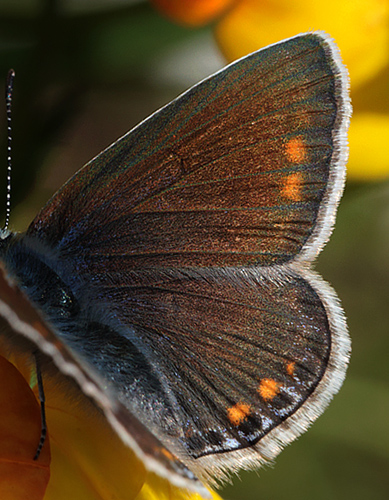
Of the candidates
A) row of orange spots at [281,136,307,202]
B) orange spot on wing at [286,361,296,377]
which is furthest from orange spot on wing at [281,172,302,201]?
orange spot on wing at [286,361,296,377]

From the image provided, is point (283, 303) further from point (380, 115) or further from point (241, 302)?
point (380, 115)

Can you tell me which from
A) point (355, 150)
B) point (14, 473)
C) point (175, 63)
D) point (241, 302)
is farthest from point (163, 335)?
point (175, 63)

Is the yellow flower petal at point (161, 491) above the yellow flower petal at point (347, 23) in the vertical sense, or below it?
below

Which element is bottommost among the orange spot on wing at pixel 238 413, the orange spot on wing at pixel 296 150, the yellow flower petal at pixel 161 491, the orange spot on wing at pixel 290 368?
the yellow flower petal at pixel 161 491

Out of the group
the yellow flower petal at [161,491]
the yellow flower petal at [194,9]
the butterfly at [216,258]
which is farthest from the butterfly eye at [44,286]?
the yellow flower petal at [194,9]

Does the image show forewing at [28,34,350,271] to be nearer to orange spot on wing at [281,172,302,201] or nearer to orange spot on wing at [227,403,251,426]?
orange spot on wing at [281,172,302,201]

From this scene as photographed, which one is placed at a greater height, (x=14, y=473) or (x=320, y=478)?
(x=14, y=473)

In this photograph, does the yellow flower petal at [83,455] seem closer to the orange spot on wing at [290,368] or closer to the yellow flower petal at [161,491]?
the yellow flower petal at [161,491]
